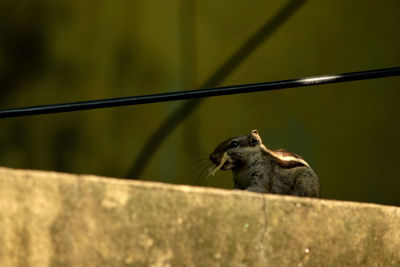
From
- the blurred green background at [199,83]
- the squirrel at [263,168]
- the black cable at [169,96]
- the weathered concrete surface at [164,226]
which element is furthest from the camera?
the blurred green background at [199,83]

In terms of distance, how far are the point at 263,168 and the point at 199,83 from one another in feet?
4.23

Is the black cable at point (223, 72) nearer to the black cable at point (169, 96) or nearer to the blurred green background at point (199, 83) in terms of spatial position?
the blurred green background at point (199, 83)

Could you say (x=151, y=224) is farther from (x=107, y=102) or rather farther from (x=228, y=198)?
(x=107, y=102)

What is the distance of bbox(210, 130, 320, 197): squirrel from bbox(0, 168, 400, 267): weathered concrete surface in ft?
2.18

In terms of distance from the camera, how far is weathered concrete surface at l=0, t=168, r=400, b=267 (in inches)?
69.8

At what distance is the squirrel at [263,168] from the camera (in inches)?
112

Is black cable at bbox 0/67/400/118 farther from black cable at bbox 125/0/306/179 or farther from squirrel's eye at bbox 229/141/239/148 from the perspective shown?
black cable at bbox 125/0/306/179

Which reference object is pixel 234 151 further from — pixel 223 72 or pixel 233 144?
pixel 223 72

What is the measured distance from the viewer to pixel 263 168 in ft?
9.68

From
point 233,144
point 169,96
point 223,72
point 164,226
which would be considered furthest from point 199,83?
point 164,226

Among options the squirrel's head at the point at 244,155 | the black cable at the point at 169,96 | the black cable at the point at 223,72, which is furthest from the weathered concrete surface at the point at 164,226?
the black cable at the point at 223,72

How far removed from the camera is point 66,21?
4254 mm

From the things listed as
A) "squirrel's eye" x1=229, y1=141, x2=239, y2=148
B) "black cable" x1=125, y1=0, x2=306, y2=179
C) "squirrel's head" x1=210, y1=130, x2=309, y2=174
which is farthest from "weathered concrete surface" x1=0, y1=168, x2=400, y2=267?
"black cable" x1=125, y1=0, x2=306, y2=179

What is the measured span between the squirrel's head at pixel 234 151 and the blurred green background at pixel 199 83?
953 millimetres
